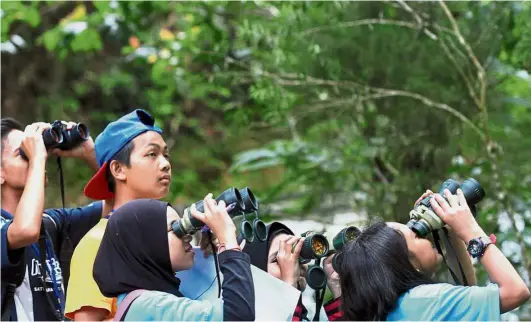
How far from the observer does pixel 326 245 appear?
11.2 ft

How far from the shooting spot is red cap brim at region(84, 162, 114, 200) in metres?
3.75

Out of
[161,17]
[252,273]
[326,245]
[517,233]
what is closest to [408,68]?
[517,233]

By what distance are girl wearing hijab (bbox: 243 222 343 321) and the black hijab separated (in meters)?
0.52

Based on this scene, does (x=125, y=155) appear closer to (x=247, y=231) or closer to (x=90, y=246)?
(x=90, y=246)

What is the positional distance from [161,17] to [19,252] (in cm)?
541

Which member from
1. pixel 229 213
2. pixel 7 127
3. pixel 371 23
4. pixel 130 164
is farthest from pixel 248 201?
pixel 371 23

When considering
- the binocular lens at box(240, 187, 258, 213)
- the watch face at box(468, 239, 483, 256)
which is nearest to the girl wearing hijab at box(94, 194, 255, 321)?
the binocular lens at box(240, 187, 258, 213)

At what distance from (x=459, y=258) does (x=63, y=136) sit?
1799 mm

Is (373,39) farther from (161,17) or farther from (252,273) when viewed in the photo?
(161,17)

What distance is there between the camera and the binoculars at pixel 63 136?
3.80 m

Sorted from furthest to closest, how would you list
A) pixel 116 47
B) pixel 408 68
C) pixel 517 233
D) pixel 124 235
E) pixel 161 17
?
pixel 116 47, pixel 161 17, pixel 408 68, pixel 517 233, pixel 124 235

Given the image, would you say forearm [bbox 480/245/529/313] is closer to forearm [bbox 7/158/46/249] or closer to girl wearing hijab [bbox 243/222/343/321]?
girl wearing hijab [bbox 243/222/343/321]

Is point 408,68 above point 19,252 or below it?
above

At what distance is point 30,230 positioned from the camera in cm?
340
